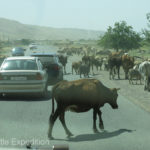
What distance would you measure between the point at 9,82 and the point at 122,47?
40.5m

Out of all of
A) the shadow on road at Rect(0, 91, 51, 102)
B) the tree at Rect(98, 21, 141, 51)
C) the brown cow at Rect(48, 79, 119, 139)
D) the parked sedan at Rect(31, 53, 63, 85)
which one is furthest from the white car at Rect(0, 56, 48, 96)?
the tree at Rect(98, 21, 141, 51)

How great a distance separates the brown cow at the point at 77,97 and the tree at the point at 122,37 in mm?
45240

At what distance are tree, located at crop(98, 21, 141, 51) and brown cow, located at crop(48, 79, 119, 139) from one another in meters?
45.2

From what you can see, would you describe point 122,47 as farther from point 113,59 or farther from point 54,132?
point 54,132

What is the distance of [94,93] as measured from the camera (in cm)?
1023

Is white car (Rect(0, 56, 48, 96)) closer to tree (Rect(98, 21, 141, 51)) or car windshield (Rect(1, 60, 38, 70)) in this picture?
car windshield (Rect(1, 60, 38, 70))

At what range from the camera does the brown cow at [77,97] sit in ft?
32.0

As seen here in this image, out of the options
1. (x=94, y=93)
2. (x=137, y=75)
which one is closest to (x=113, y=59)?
(x=137, y=75)

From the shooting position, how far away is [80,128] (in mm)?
10758

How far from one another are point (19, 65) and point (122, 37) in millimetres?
38521

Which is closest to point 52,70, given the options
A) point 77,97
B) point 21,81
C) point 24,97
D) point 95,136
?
point 24,97

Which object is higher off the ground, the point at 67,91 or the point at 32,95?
the point at 67,91

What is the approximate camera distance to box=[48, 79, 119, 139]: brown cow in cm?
977

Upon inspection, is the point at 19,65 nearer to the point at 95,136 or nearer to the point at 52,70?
the point at 52,70
